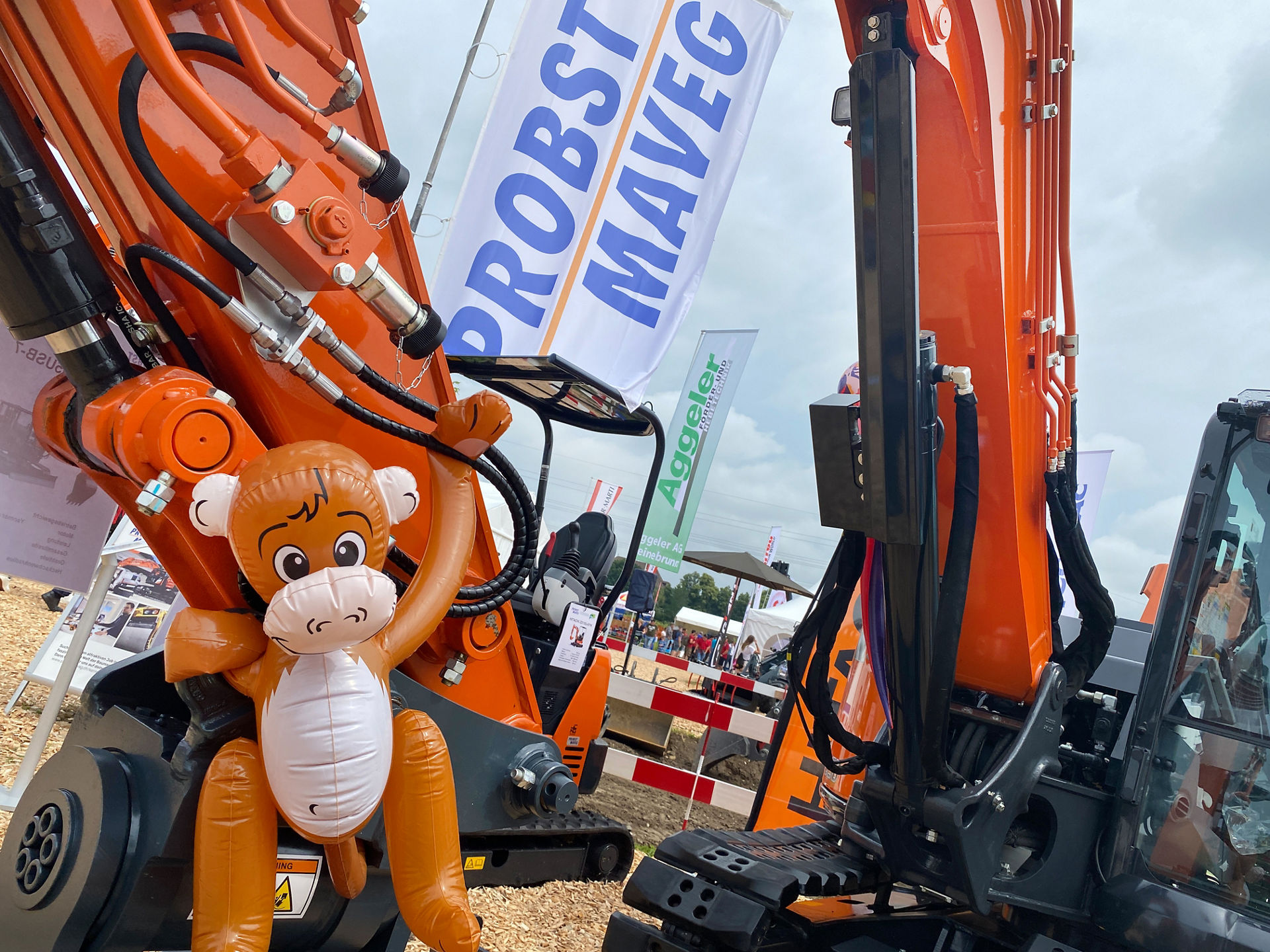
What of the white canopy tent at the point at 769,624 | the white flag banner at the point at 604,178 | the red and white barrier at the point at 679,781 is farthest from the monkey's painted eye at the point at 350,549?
the white canopy tent at the point at 769,624

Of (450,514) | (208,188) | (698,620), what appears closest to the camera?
(208,188)

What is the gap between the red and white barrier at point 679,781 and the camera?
5.52m

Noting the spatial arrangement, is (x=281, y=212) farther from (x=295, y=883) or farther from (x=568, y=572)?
(x=568, y=572)

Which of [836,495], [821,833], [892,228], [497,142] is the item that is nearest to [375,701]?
[836,495]

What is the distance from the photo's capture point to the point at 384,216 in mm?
2334

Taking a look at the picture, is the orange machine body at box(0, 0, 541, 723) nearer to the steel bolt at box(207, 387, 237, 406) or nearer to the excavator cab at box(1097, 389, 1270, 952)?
the steel bolt at box(207, 387, 237, 406)

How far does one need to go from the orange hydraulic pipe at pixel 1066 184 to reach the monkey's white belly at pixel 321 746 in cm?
233

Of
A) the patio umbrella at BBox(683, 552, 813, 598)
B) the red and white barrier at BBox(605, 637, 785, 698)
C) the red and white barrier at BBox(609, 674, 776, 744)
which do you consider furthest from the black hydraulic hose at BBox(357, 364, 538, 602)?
the patio umbrella at BBox(683, 552, 813, 598)

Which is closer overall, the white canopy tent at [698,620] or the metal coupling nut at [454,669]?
the metal coupling nut at [454,669]

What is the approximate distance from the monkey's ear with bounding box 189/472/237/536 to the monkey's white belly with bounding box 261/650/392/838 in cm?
34

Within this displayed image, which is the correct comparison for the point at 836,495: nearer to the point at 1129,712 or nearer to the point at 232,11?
the point at 1129,712

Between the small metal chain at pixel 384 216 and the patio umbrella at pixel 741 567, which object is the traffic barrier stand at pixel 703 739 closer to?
the small metal chain at pixel 384 216

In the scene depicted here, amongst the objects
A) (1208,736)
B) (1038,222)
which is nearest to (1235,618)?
(1208,736)

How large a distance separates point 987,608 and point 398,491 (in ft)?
5.84
